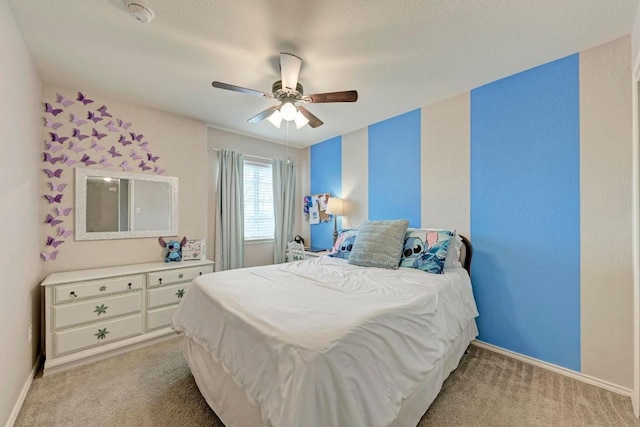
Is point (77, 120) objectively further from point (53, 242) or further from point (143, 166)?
point (53, 242)

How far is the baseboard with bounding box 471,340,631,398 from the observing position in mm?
1928

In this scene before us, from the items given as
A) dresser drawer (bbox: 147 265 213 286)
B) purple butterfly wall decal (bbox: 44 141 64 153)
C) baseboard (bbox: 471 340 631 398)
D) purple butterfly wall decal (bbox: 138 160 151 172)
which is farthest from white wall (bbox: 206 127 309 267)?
baseboard (bbox: 471 340 631 398)

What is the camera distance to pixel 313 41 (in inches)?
76.4

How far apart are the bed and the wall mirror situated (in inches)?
57.6

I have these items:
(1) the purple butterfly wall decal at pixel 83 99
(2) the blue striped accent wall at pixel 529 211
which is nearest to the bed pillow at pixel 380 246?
(2) the blue striped accent wall at pixel 529 211

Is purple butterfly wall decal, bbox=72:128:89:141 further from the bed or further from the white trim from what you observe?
the white trim

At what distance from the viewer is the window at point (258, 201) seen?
4.17m

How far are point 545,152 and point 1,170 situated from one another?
3.76m

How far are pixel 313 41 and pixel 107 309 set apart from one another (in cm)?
286

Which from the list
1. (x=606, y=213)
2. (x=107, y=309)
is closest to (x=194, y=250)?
(x=107, y=309)

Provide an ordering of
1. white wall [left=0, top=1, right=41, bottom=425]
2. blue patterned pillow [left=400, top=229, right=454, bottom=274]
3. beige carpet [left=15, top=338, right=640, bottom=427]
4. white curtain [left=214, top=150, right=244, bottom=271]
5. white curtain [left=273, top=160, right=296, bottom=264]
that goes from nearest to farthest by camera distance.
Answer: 1. white wall [left=0, top=1, right=41, bottom=425]
2. beige carpet [left=15, top=338, right=640, bottom=427]
3. blue patterned pillow [left=400, top=229, right=454, bottom=274]
4. white curtain [left=214, top=150, right=244, bottom=271]
5. white curtain [left=273, top=160, right=296, bottom=264]

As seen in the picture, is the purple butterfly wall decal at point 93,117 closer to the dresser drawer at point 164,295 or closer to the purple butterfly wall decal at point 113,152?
the purple butterfly wall decal at point 113,152

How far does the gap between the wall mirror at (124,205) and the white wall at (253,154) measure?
0.53 m

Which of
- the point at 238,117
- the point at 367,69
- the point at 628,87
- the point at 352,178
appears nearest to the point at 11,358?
the point at 238,117
